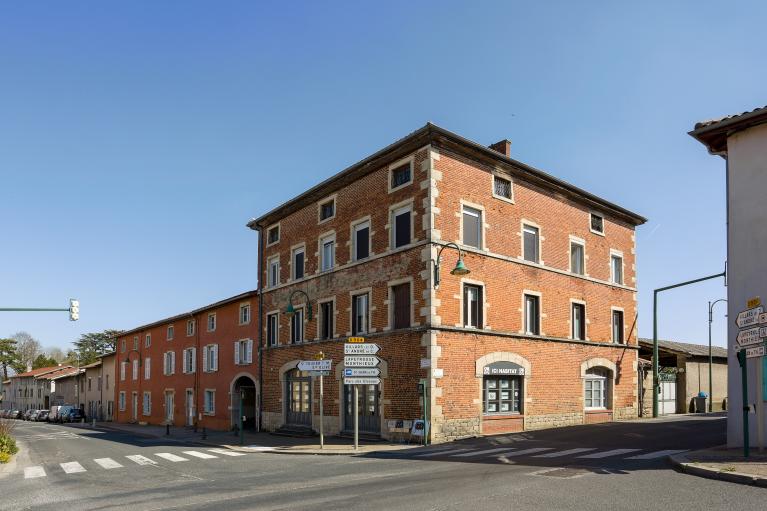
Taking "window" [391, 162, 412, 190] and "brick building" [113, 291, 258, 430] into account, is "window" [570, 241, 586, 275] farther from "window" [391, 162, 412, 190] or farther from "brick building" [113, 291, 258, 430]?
"brick building" [113, 291, 258, 430]

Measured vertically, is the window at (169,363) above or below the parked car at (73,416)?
above

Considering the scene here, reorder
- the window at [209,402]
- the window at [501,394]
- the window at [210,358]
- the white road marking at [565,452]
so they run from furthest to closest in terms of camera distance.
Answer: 1. the window at [210,358]
2. the window at [209,402]
3. the window at [501,394]
4. the white road marking at [565,452]

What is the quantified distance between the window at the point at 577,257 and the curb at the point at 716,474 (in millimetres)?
15356

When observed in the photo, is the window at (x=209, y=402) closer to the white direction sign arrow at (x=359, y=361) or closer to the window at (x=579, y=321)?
the white direction sign arrow at (x=359, y=361)

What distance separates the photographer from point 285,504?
34.3 feet

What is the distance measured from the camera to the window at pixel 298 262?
3048cm

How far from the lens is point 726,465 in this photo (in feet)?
40.1

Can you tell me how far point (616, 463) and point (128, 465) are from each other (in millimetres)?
13175

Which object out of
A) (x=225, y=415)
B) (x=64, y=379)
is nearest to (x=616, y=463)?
(x=225, y=415)

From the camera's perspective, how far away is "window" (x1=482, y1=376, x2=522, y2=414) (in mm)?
23375

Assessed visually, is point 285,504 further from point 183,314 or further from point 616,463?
point 183,314

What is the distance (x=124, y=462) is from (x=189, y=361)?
25052 millimetres

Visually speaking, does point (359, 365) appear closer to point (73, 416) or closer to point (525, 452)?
point (525, 452)

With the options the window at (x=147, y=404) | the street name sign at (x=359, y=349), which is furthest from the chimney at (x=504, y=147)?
the window at (x=147, y=404)
